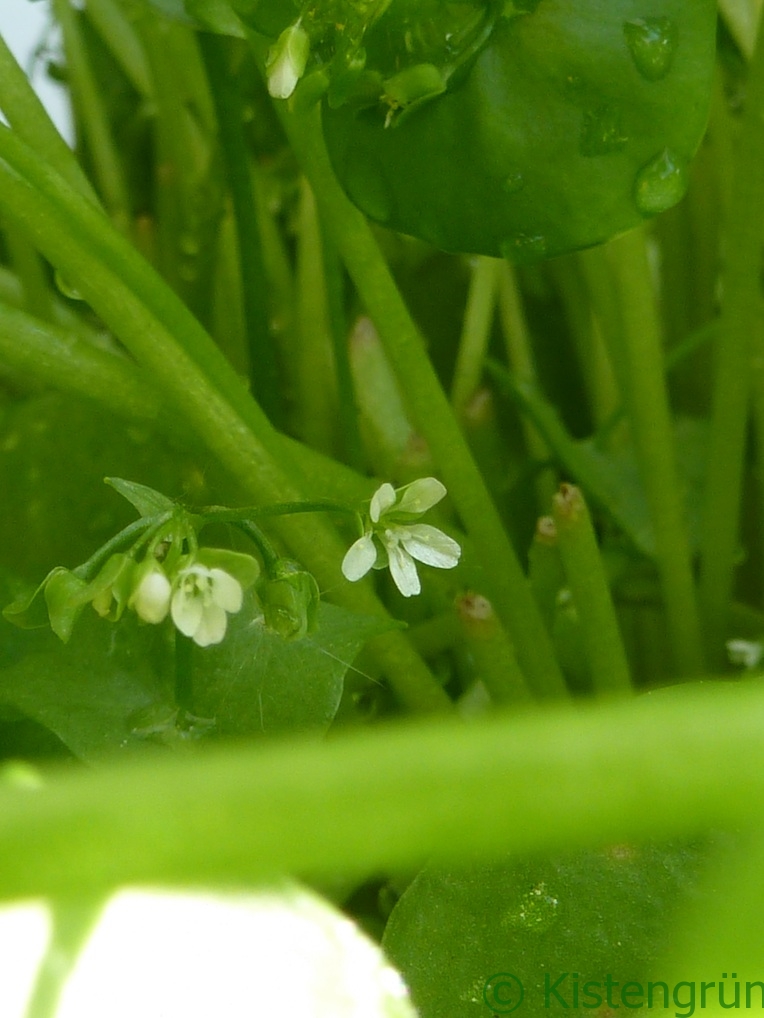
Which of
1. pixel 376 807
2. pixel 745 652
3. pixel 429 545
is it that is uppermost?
pixel 376 807

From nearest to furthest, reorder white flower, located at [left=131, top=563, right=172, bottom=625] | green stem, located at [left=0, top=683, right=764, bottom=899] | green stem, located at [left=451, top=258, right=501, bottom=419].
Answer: green stem, located at [left=0, top=683, right=764, bottom=899], white flower, located at [left=131, top=563, right=172, bottom=625], green stem, located at [left=451, top=258, right=501, bottom=419]

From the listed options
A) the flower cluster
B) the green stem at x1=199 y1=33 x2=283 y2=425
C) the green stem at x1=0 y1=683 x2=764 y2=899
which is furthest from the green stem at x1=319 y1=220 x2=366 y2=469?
the green stem at x1=0 y1=683 x2=764 y2=899

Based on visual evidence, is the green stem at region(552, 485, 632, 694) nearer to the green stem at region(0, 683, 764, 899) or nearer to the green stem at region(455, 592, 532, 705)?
the green stem at region(455, 592, 532, 705)

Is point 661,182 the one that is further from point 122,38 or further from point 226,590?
point 122,38

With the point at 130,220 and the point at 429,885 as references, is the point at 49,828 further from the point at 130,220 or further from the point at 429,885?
the point at 130,220

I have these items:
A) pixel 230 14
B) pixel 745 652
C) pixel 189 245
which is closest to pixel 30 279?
pixel 189 245

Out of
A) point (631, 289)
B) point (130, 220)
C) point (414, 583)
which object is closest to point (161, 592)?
point (414, 583)

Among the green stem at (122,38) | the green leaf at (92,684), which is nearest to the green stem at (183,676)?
the green leaf at (92,684)
